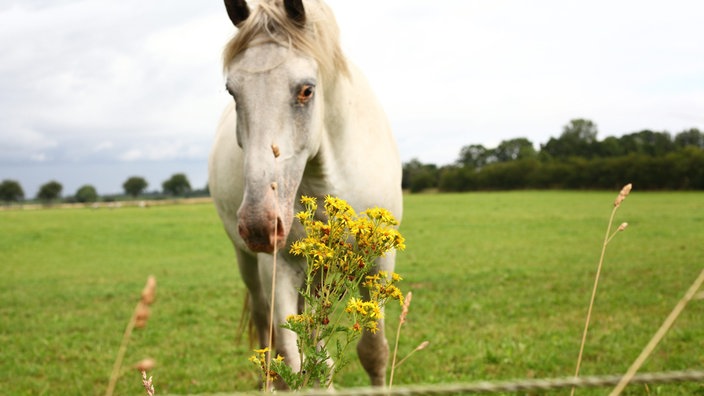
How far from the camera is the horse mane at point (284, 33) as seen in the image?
2516 mm

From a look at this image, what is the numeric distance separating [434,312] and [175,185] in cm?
12572

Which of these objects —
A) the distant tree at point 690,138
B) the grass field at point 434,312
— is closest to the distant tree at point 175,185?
the distant tree at point 690,138

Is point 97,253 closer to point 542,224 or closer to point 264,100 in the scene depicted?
point 542,224

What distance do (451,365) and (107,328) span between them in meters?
5.52

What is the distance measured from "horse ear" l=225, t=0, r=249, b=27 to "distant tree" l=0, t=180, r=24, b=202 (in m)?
145

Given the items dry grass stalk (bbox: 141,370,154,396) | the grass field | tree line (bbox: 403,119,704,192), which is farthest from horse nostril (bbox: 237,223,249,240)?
tree line (bbox: 403,119,704,192)

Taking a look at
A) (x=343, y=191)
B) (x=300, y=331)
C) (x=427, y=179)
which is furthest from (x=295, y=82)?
(x=427, y=179)

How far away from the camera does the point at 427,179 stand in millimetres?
78188

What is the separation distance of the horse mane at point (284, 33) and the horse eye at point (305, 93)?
17cm

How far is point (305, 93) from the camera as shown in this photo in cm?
249

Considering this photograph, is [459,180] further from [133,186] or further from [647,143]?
[133,186]

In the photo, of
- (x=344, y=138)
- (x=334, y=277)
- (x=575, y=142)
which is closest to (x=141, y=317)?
(x=334, y=277)

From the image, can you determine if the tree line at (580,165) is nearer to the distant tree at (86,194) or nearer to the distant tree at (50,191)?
the distant tree at (86,194)

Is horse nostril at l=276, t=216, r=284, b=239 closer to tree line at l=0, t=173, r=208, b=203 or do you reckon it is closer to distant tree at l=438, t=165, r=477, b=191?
distant tree at l=438, t=165, r=477, b=191
